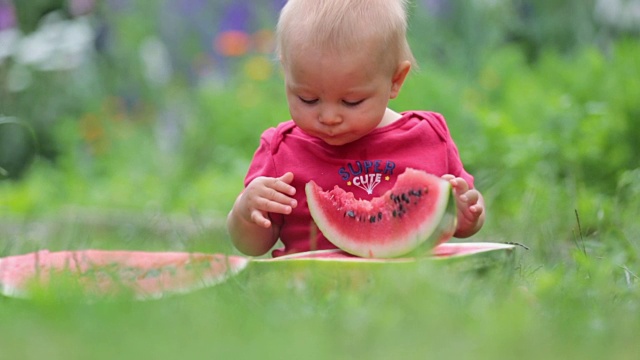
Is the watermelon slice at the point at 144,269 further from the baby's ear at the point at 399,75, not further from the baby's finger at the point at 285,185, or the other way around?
the baby's ear at the point at 399,75

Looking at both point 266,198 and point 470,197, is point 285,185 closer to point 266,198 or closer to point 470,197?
point 266,198

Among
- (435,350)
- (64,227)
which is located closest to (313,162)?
(435,350)

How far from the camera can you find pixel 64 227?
492cm

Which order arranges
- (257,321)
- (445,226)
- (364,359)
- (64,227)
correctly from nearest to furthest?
(364,359) < (257,321) < (445,226) < (64,227)

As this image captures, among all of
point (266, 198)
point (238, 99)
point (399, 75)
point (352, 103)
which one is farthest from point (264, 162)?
point (238, 99)

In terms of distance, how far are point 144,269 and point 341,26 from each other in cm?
93

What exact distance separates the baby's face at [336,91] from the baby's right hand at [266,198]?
192 mm

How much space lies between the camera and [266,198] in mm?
3223

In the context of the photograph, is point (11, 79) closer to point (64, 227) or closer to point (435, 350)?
point (64, 227)

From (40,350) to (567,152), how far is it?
3.56 meters

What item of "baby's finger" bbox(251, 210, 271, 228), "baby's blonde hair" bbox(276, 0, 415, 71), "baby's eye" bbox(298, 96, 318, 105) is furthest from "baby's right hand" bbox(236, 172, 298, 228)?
"baby's blonde hair" bbox(276, 0, 415, 71)

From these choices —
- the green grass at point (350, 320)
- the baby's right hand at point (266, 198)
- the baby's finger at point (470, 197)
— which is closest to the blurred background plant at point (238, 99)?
the baby's finger at point (470, 197)

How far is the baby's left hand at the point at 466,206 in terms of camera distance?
3.14 metres

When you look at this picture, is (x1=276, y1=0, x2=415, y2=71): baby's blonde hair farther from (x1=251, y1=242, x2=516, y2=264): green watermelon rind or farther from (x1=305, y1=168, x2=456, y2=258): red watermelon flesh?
(x1=251, y1=242, x2=516, y2=264): green watermelon rind
